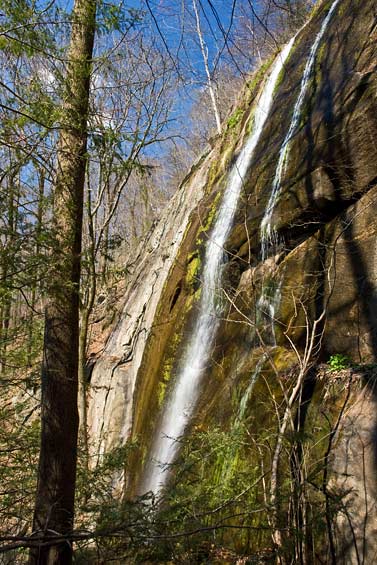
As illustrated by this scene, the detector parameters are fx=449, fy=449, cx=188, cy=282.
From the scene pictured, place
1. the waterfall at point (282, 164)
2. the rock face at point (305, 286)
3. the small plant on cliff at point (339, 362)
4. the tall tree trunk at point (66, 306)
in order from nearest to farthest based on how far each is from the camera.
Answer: the tall tree trunk at point (66, 306), the rock face at point (305, 286), the small plant on cliff at point (339, 362), the waterfall at point (282, 164)

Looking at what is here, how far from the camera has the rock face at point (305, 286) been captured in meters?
4.49

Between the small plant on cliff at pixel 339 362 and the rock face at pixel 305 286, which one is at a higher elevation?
the rock face at pixel 305 286

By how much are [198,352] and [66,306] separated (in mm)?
3431

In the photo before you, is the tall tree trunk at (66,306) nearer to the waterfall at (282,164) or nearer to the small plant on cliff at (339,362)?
the small plant on cliff at (339,362)

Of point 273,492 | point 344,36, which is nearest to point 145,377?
point 273,492

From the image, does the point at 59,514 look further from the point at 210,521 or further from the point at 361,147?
the point at 361,147

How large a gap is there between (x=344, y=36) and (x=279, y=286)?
4.72 meters

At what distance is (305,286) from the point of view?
5.38 m

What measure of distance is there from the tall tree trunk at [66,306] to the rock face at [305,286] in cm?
173

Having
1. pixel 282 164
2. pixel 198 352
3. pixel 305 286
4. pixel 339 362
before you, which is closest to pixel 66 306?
→ pixel 305 286

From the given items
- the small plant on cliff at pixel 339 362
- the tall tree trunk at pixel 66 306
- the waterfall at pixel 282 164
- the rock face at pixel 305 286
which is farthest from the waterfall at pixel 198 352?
the tall tree trunk at pixel 66 306

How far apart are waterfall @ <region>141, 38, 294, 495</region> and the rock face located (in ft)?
0.80

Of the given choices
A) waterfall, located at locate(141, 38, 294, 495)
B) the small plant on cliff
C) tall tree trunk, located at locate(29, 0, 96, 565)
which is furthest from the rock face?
tall tree trunk, located at locate(29, 0, 96, 565)

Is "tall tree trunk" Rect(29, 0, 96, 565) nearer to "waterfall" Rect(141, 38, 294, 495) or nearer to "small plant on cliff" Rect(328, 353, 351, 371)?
"waterfall" Rect(141, 38, 294, 495)
